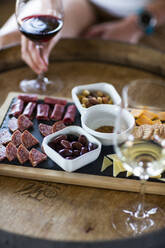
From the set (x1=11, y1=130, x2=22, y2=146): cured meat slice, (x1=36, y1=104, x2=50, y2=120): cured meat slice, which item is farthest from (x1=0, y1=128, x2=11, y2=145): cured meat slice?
(x1=36, y1=104, x2=50, y2=120): cured meat slice

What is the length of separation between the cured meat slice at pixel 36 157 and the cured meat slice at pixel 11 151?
5cm

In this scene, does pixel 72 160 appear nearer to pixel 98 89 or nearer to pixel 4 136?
pixel 4 136

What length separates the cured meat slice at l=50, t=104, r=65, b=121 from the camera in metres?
→ 1.29

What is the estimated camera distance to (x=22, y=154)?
44.0 inches

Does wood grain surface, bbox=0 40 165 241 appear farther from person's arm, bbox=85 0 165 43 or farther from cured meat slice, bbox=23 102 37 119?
person's arm, bbox=85 0 165 43

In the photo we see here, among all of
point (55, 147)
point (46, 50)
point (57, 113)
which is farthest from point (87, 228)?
point (46, 50)

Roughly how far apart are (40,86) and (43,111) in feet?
0.76

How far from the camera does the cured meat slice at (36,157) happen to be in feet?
3.60

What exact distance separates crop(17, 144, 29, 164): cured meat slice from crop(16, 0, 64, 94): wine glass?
0.40 meters

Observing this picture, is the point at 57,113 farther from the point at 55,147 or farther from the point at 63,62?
the point at 63,62

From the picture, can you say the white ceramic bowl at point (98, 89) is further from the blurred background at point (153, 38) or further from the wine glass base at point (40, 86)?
the blurred background at point (153, 38)

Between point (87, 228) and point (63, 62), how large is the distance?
2.94 feet

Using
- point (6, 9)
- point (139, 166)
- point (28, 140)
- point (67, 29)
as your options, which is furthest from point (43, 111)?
point (6, 9)

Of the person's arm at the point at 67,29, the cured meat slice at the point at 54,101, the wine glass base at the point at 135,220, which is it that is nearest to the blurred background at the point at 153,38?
the person's arm at the point at 67,29
